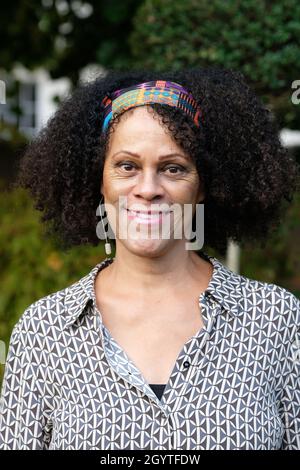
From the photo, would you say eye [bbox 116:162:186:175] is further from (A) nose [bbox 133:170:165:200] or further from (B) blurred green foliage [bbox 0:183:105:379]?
(B) blurred green foliage [bbox 0:183:105:379]

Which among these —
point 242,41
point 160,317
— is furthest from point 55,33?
point 160,317

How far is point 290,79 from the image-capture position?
3502 mm

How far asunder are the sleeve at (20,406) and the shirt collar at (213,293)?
175 mm

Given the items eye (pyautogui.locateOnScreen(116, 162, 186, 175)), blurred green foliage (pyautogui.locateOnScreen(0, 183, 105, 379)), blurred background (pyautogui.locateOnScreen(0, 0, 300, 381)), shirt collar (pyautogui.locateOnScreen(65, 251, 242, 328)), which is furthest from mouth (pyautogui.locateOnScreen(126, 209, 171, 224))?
blurred green foliage (pyautogui.locateOnScreen(0, 183, 105, 379))

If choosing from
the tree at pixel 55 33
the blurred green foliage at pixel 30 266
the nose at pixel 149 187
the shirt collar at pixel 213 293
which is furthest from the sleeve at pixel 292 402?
the tree at pixel 55 33

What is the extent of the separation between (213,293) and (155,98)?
24.3 inches

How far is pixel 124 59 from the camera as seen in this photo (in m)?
4.70

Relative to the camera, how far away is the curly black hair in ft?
8.20

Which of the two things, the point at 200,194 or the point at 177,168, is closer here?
the point at 177,168

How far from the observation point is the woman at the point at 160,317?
2211mm

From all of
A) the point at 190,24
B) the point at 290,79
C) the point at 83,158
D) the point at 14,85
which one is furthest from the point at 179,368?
the point at 14,85

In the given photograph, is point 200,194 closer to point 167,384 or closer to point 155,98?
point 155,98

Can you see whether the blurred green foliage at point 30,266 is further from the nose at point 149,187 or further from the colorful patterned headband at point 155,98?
the nose at point 149,187

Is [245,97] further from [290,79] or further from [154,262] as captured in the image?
[290,79]
